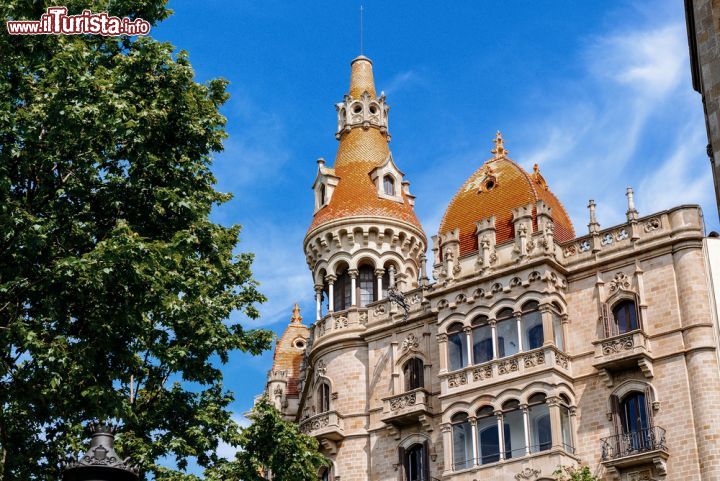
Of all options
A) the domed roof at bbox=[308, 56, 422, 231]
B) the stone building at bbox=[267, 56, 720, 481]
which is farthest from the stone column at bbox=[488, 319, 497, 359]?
the domed roof at bbox=[308, 56, 422, 231]

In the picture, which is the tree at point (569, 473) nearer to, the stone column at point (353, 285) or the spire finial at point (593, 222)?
the spire finial at point (593, 222)

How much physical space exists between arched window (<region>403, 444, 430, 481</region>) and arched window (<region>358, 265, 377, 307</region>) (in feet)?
26.9

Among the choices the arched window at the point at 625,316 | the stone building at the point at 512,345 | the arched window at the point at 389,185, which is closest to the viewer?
the stone building at the point at 512,345

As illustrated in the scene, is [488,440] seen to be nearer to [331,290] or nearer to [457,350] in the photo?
[457,350]

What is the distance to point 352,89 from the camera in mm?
58188

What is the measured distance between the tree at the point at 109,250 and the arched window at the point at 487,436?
14.2 metres

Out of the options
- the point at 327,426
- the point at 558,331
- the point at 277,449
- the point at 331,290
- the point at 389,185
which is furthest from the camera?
the point at 389,185

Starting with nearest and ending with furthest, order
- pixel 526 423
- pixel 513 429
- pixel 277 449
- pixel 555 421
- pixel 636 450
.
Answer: pixel 277 449 < pixel 636 450 < pixel 555 421 < pixel 526 423 < pixel 513 429

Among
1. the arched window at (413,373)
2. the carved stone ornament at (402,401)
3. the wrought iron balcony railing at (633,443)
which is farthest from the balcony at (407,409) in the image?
the wrought iron balcony railing at (633,443)

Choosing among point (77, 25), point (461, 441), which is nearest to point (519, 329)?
point (461, 441)

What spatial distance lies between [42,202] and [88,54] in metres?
3.76

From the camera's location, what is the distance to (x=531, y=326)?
42500mm

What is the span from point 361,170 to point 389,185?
157 cm

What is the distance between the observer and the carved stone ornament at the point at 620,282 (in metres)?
41.7
